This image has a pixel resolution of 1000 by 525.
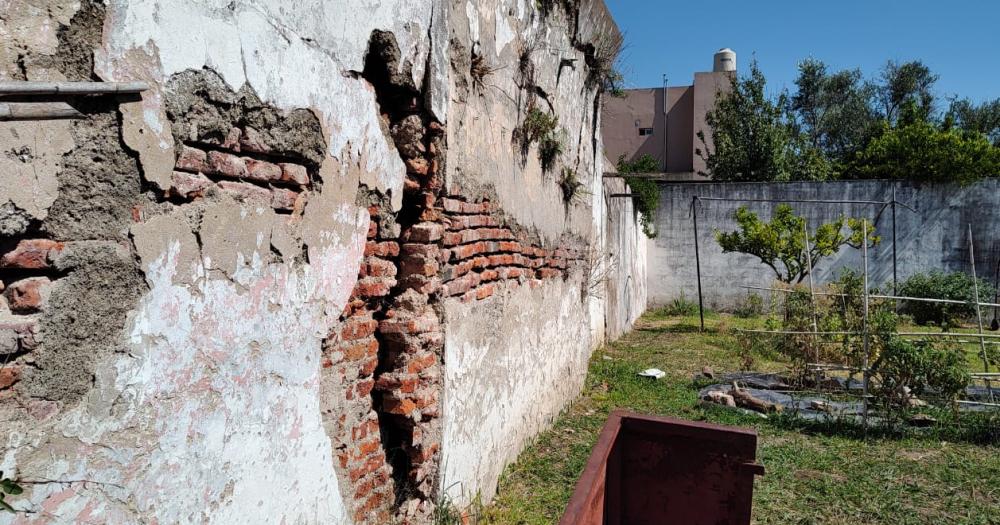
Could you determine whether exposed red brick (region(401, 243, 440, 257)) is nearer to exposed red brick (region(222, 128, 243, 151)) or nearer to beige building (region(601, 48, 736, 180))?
exposed red brick (region(222, 128, 243, 151))

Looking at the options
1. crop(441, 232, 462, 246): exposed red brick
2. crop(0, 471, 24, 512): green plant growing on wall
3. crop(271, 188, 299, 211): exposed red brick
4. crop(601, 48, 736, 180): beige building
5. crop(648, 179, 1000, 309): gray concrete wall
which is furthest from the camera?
crop(601, 48, 736, 180): beige building

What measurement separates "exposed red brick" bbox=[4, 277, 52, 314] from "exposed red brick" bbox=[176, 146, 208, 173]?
0.45 meters

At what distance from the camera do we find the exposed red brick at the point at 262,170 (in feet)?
6.40

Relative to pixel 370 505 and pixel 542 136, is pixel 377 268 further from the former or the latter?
pixel 542 136

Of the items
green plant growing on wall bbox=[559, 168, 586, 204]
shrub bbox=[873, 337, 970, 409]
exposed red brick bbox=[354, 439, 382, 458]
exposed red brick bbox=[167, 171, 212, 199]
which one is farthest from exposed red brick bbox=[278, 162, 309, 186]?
shrub bbox=[873, 337, 970, 409]

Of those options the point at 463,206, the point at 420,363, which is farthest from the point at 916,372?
the point at 420,363

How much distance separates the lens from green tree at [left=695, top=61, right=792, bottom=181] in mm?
21094

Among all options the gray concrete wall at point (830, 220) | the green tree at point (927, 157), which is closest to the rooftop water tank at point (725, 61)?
the green tree at point (927, 157)

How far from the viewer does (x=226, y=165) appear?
6.07 feet

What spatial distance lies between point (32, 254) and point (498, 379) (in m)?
2.97

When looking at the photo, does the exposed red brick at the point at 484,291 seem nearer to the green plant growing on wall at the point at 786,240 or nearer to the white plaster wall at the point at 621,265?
the white plaster wall at the point at 621,265

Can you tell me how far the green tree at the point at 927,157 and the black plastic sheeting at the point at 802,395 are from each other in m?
9.18

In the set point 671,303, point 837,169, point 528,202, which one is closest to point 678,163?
point 837,169

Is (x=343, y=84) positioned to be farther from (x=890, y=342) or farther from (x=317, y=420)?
(x=890, y=342)
